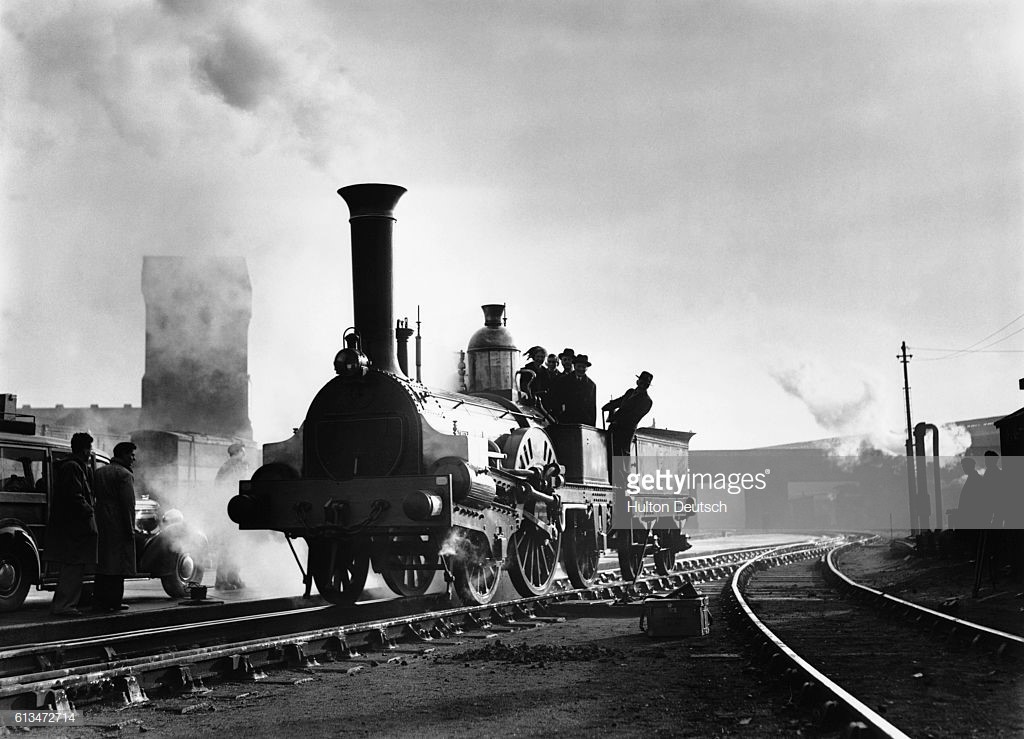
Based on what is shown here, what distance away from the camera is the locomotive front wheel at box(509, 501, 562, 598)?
1303 centimetres

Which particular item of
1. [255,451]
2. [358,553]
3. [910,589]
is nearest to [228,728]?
[358,553]

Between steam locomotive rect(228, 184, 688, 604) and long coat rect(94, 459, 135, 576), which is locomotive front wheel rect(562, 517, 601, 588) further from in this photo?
long coat rect(94, 459, 135, 576)

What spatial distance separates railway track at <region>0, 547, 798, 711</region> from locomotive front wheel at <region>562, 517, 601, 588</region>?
6.69 ft

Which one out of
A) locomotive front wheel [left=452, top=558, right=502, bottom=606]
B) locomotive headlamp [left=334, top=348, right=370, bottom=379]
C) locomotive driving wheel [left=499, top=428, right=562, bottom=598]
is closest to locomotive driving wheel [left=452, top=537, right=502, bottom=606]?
locomotive front wheel [left=452, top=558, right=502, bottom=606]

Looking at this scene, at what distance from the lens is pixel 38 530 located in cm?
1202

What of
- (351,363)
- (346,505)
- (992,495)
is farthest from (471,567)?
(992,495)

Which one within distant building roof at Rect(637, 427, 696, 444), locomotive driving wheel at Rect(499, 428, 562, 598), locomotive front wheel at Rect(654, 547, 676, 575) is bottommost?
locomotive front wheel at Rect(654, 547, 676, 575)

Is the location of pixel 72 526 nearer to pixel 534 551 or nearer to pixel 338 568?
pixel 338 568

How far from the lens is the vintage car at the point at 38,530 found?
1125 cm

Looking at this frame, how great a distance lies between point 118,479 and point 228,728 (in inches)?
173

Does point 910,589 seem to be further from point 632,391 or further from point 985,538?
point 632,391

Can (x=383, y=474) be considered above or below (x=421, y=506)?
above

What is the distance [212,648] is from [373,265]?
199 inches

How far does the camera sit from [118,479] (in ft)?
31.0
